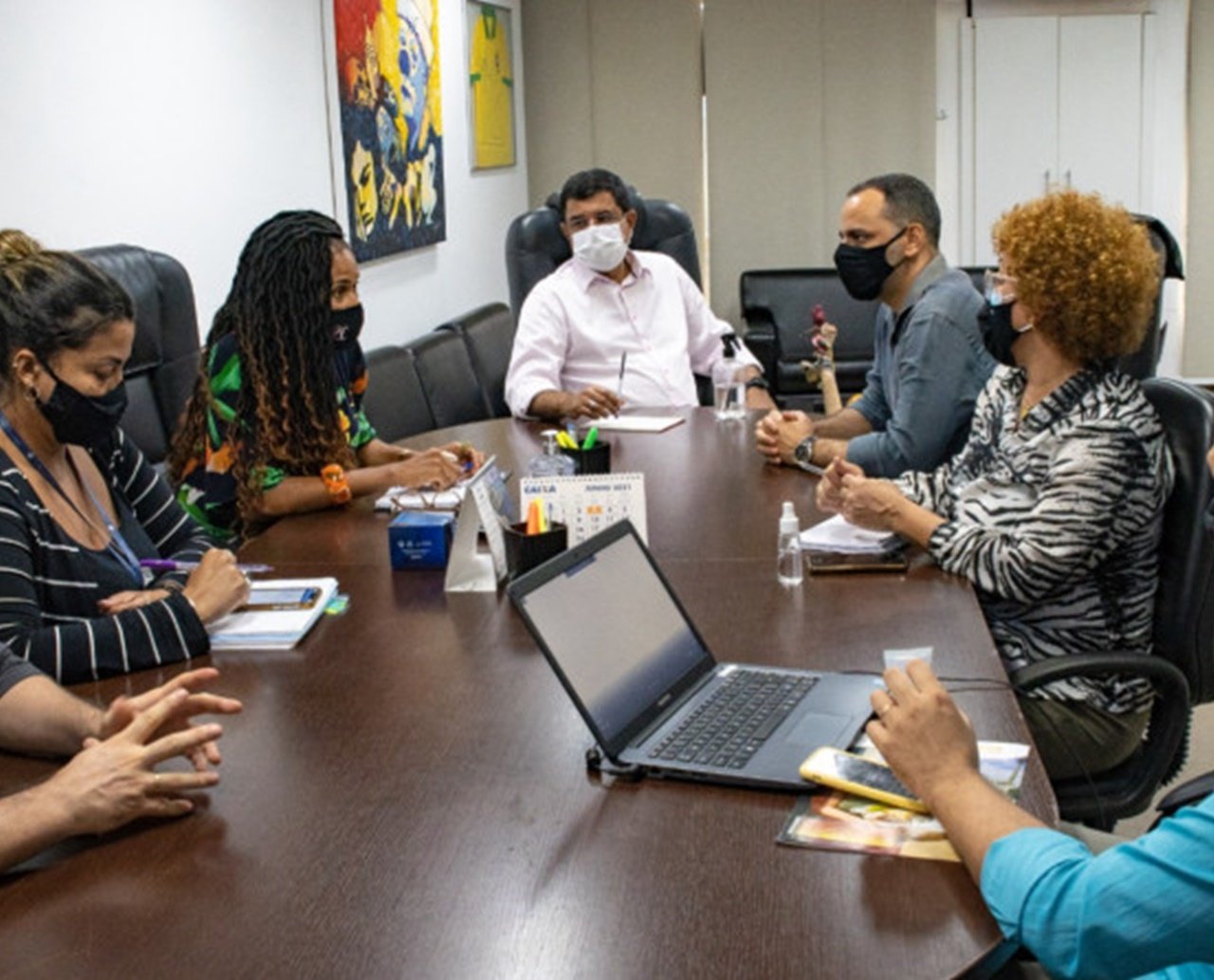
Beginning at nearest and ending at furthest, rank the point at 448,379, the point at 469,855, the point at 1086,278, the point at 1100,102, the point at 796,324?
1. the point at 469,855
2. the point at 1086,278
3. the point at 448,379
4. the point at 796,324
5. the point at 1100,102

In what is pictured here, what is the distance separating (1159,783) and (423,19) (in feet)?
14.0

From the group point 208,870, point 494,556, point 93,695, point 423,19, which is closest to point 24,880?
point 208,870

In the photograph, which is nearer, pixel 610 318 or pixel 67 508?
pixel 67 508

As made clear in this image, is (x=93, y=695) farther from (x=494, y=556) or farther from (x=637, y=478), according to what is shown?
(x=637, y=478)

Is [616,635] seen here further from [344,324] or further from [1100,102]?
[1100,102]

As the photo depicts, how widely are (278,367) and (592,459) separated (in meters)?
0.65

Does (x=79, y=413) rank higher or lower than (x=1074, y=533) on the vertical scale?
higher

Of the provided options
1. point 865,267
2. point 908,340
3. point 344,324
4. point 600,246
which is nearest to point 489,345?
point 600,246

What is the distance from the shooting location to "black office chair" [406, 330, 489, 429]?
505 cm

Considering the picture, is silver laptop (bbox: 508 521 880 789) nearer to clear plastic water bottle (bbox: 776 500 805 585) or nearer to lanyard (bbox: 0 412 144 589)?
clear plastic water bottle (bbox: 776 500 805 585)

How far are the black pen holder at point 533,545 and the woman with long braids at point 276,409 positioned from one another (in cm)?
64

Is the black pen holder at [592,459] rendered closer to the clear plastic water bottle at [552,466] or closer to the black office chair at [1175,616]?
the clear plastic water bottle at [552,466]

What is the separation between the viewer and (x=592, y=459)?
3137 mm

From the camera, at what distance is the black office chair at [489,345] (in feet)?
18.5
